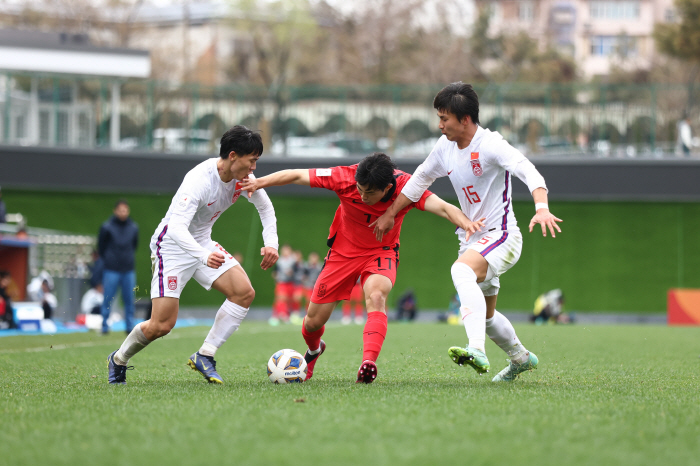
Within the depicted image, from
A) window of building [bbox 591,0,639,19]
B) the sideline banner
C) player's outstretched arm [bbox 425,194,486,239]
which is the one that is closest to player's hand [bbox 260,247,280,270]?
player's outstretched arm [bbox 425,194,486,239]

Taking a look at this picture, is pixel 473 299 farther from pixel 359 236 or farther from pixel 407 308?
pixel 407 308

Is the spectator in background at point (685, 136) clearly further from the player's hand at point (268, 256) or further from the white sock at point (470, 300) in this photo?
the player's hand at point (268, 256)

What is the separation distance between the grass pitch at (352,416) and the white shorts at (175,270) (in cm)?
77

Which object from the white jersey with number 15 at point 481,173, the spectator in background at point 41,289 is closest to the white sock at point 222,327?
the white jersey with number 15 at point 481,173

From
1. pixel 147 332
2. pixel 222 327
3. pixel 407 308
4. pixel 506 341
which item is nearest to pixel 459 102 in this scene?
pixel 506 341

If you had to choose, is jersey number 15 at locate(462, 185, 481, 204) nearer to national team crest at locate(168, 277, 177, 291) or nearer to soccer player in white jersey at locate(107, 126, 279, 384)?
soccer player in white jersey at locate(107, 126, 279, 384)

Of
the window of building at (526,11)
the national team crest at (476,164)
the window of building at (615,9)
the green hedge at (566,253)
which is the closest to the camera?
the national team crest at (476,164)

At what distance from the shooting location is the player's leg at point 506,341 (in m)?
6.46

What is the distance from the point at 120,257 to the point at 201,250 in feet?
26.8

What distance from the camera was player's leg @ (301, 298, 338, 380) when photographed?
22.4 feet

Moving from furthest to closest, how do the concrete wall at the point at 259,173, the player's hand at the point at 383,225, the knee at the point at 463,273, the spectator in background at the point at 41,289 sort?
the concrete wall at the point at 259,173 → the spectator in background at the point at 41,289 → the player's hand at the point at 383,225 → the knee at the point at 463,273

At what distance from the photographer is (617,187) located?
25484 mm

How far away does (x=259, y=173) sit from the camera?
2502 centimetres

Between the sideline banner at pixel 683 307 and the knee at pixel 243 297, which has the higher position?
the knee at pixel 243 297
